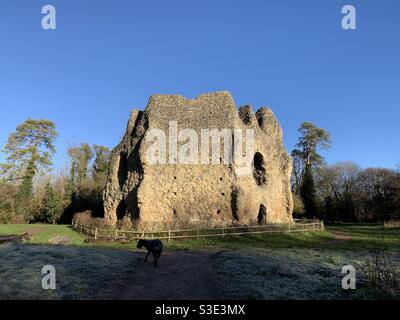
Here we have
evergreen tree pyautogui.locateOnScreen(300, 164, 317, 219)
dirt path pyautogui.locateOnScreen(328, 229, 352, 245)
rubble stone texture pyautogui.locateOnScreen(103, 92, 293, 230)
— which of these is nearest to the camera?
dirt path pyautogui.locateOnScreen(328, 229, 352, 245)

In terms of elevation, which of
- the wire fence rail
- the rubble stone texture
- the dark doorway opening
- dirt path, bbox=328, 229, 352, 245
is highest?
the rubble stone texture

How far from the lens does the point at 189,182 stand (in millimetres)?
25984

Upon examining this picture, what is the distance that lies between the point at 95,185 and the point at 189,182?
18587 mm

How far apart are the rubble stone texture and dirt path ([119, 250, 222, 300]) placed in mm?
10351

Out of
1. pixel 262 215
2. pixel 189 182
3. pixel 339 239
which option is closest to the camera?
pixel 339 239

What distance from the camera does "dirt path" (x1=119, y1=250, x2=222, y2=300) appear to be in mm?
9086

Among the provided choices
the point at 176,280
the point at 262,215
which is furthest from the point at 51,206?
the point at 176,280

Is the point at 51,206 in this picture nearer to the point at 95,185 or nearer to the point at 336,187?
the point at 95,185

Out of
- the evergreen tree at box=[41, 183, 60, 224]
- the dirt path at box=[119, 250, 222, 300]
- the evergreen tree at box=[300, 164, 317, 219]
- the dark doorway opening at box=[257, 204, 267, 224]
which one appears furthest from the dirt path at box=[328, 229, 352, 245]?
the evergreen tree at box=[41, 183, 60, 224]

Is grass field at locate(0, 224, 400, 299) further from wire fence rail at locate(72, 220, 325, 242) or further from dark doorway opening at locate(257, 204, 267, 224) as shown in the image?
dark doorway opening at locate(257, 204, 267, 224)

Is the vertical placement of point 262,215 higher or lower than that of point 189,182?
lower

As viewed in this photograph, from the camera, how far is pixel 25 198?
132ft

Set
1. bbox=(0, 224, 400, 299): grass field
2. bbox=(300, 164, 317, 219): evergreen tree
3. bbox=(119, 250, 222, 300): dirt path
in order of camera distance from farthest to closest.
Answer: bbox=(300, 164, 317, 219): evergreen tree < bbox=(119, 250, 222, 300): dirt path < bbox=(0, 224, 400, 299): grass field
